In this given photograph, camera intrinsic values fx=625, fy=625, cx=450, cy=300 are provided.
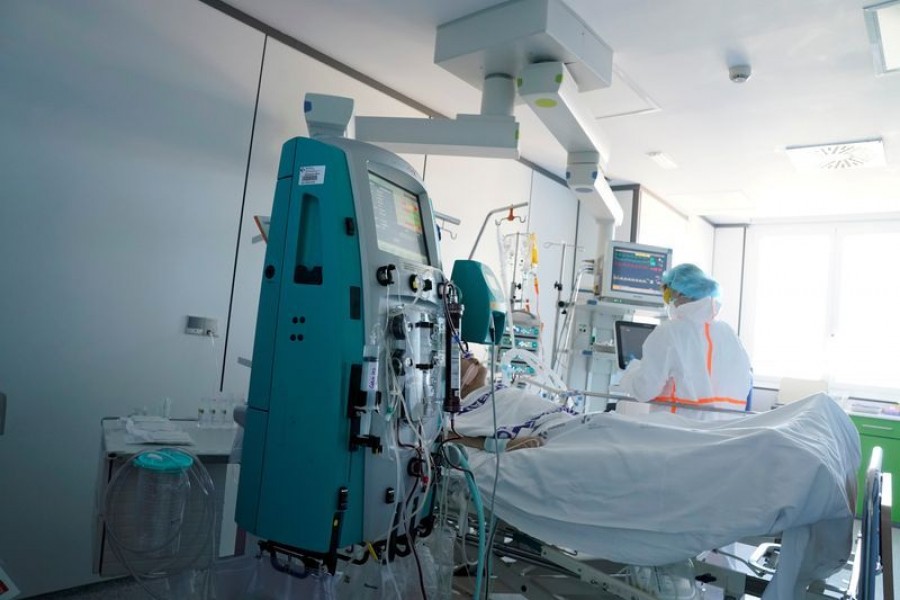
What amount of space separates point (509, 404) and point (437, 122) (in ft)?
4.92

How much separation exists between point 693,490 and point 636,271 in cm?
313

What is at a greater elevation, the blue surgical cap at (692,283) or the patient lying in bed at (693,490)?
the blue surgical cap at (692,283)

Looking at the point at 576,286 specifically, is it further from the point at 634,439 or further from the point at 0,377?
the point at 0,377

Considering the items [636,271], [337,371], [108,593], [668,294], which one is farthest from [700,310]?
[108,593]

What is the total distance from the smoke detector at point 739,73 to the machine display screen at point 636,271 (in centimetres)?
140

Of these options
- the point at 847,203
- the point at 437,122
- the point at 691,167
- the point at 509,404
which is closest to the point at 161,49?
the point at 437,122

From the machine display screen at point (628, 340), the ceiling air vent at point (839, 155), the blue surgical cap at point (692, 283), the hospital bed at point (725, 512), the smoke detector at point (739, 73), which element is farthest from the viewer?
the ceiling air vent at point (839, 155)

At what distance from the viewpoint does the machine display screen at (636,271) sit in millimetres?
4469

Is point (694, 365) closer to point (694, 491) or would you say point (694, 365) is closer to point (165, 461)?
point (694, 491)

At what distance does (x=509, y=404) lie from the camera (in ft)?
8.29

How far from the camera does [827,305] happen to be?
631 cm

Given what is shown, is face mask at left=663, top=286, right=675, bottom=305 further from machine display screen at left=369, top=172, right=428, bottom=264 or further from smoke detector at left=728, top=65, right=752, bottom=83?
machine display screen at left=369, top=172, right=428, bottom=264

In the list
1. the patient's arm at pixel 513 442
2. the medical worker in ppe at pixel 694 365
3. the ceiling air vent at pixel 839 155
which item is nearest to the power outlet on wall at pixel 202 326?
the patient's arm at pixel 513 442

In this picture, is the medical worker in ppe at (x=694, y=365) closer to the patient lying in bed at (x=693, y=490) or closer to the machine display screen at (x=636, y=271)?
the patient lying in bed at (x=693, y=490)
